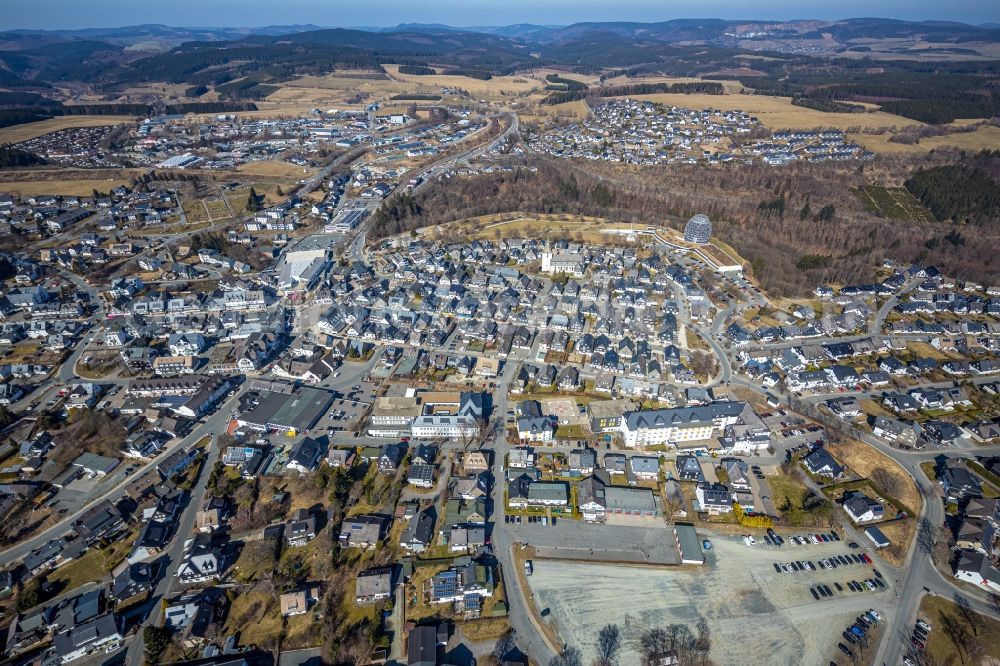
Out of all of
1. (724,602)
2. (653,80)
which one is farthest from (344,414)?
(653,80)

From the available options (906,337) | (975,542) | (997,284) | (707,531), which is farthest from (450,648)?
(997,284)

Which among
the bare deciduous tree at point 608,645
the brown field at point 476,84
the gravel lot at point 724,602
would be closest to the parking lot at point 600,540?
the gravel lot at point 724,602

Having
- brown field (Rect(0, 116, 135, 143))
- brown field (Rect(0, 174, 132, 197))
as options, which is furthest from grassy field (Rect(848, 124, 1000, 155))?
brown field (Rect(0, 116, 135, 143))

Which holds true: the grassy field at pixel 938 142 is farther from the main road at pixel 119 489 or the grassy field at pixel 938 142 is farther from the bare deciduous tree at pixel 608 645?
the main road at pixel 119 489

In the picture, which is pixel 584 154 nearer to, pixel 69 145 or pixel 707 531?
pixel 707 531

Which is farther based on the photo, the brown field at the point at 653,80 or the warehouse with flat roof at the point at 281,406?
the brown field at the point at 653,80

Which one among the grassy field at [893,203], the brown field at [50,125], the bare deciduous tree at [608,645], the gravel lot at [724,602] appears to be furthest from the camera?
the brown field at [50,125]
